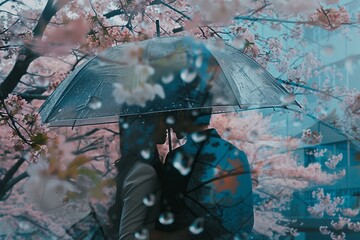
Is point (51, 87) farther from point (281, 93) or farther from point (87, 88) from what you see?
point (281, 93)

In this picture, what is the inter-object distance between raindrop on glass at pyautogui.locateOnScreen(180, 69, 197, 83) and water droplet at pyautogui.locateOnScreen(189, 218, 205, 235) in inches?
13.6

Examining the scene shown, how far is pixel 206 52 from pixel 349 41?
3.66 ft

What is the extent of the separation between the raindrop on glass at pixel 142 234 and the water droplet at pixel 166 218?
0.05 meters

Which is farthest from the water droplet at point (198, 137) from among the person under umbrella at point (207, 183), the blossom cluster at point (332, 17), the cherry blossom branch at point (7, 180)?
the cherry blossom branch at point (7, 180)

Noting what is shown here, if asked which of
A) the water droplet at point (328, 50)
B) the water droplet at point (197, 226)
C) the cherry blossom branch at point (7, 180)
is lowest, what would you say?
the cherry blossom branch at point (7, 180)

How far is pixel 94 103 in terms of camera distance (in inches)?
43.4

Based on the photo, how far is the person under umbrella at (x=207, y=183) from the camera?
1104mm

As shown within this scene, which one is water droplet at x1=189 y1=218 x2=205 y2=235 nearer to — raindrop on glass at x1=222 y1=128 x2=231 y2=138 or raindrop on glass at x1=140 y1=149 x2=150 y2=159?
raindrop on glass at x1=140 y1=149 x2=150 y2=159

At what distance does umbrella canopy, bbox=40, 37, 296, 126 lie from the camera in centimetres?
106

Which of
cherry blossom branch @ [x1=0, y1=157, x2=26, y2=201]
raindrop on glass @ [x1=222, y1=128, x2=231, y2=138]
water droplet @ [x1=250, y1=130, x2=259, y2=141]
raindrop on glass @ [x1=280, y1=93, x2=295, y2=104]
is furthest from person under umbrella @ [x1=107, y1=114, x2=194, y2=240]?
cherry blossom branch @ [x1=0, y1=157, x2=26, y2=201]

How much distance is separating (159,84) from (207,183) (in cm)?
30

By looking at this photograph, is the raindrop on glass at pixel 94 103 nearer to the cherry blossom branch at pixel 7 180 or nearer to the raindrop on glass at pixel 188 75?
the raindrop on glass at pixel 188 75

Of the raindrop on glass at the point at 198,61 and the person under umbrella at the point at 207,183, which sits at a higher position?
the raindrop on glass at the point at 198,61

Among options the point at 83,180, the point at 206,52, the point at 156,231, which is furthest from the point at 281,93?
the point at 83,180
